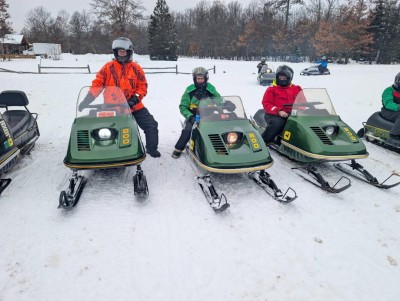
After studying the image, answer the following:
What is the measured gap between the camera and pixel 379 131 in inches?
223

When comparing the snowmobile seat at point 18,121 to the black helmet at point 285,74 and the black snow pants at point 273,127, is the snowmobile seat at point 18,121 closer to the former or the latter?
the black snow pants at point 273,127

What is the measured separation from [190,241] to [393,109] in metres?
4.86

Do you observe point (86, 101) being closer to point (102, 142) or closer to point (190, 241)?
point (102, 142)

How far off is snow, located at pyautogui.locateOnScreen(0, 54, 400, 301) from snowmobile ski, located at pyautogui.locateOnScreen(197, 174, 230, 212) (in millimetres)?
97

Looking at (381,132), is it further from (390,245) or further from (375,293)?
(375,293)

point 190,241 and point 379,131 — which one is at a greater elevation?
point 379,131

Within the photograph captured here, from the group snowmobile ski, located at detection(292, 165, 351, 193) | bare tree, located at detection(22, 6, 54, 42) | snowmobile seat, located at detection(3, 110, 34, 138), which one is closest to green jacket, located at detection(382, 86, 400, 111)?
snowmobile ski, located at detection(292, 165, 351, 193)

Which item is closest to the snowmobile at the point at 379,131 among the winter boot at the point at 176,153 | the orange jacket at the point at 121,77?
the winter boot at the point at 176,153

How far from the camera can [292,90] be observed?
5293 millimetres

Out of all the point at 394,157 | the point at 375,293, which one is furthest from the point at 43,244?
the point at 394,157

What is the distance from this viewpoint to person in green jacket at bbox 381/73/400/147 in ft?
17.0

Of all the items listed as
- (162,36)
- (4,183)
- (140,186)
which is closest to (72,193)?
(140,186)

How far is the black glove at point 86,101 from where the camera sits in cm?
422

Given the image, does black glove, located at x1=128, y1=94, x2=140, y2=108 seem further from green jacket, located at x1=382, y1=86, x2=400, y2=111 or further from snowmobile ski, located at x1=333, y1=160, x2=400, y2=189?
green jacket, located at x1=382, y1=86, x2=400, y2=111
